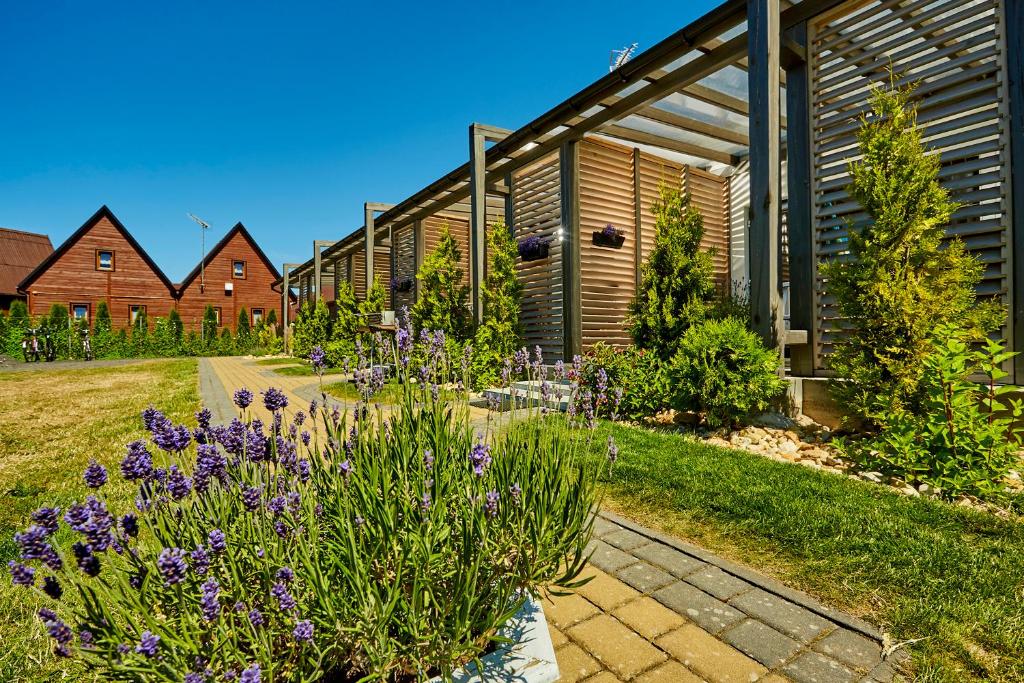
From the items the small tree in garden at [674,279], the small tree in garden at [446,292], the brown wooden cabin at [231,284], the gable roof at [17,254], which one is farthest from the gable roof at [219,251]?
the small tree in garden at [674,279]

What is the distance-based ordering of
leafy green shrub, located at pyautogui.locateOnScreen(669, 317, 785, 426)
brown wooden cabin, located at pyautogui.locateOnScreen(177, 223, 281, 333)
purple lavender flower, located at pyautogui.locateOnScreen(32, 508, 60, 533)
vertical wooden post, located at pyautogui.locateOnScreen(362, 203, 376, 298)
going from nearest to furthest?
purple lavender flower, located at pyautogui.locateOnScreen(32, 508, 60, 533)
leafy green shrub, located at pyautogui.locateOnScreen(669, 317, 785, 426)
vertical wooden post, located at pyautogui.locateOnScreen(362, 203, 376, 298)
brown wooden cabin, located at pyautogui.locateOnScreen(177, 223, 281, 333)

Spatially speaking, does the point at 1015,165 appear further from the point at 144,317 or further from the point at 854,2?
the point at 144,317

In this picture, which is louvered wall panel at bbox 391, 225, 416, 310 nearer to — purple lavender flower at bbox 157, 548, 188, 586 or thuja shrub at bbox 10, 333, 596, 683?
thuja shrub at bbox 10, 333, 596, 683

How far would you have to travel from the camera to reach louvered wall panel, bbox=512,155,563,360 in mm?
8977

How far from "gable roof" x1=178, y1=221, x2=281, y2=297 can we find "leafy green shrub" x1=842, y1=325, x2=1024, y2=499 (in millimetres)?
34718

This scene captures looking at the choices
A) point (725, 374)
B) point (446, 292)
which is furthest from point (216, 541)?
point (446, 292)

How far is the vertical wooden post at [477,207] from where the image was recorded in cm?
946

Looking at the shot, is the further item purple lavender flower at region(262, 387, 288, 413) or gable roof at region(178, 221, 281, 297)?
gable roof at region(178, 221, 281, 297)

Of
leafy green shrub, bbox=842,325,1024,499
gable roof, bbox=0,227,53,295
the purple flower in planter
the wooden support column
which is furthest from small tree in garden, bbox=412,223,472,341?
gable roof, bbox=0,227,53,295

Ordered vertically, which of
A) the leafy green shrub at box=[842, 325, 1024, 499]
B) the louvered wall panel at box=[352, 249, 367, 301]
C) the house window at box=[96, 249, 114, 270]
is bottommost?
the leafy green shrub at box=[842, 325, 1024, 499]

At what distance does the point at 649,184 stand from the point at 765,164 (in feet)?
15.0

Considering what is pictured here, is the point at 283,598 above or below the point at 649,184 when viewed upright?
below

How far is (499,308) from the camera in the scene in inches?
360

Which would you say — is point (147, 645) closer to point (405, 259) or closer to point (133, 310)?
point (405, 259)
